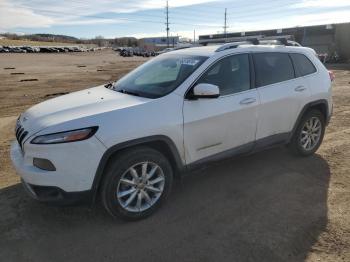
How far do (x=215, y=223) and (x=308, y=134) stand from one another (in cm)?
256

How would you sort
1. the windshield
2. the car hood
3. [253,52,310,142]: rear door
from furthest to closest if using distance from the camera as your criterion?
[253,52,310,142]: rear door
the windshield
the car hood

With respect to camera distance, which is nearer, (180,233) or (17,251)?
(17,251)

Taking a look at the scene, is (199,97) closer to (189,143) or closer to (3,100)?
(189,143)

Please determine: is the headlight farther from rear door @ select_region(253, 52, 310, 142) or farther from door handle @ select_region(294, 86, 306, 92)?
door handle @ select_region(294, 86, 306, 92)

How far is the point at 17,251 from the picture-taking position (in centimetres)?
356

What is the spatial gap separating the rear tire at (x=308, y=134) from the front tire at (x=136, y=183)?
238 cm

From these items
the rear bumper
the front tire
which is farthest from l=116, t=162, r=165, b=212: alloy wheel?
the rear bumper

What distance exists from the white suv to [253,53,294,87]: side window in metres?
0.01

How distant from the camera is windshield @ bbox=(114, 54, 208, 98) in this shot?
4.36 metres

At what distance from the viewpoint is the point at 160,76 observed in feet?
15.5

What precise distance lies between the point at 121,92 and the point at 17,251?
6.90 feet

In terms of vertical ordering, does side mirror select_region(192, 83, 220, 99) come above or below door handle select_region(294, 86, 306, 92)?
above

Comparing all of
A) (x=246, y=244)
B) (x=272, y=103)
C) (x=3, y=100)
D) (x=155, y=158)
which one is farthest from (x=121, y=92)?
(x=3, y=100)

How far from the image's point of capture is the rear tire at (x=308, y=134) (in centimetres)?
561
